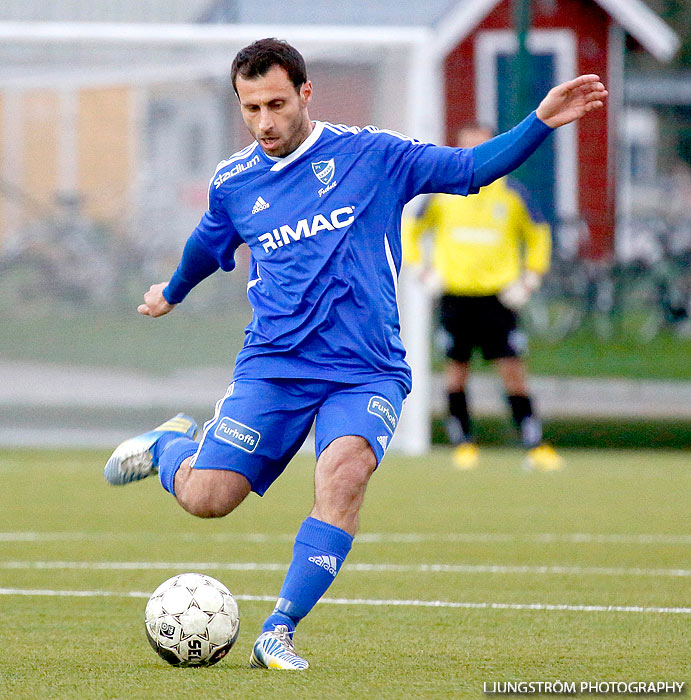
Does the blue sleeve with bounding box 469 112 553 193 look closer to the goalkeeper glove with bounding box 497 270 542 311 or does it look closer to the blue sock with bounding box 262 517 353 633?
the blue sock with bounding box 262 517 353 633

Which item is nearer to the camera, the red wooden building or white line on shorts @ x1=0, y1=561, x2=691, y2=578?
white line on shorts @ x1=0, y1=561, x2=691, y2=578

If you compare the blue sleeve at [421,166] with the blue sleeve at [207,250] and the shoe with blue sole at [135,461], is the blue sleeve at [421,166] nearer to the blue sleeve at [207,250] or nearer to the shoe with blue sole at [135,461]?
the blue sleeve at [207,250]

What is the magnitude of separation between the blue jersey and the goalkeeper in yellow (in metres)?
6.56

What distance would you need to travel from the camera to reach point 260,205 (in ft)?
16.1

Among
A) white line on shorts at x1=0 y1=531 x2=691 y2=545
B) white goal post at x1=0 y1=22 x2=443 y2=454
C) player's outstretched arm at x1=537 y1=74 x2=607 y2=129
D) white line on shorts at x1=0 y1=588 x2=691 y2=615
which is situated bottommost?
white line on shorts at x1=0 y1=531 x2=691 y2=545

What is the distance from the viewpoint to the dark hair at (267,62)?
461cm

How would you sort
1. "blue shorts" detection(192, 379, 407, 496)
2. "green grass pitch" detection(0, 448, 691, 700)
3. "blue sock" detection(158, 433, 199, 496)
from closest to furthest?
"green grass pitch" detection(0, 448, 691, 700)
"blue shorts" detection(192, 379, 407, 496)
"blue sock" detection(158, 433, 199, 496)

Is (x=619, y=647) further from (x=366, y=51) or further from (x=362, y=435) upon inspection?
(x=366, y=51)

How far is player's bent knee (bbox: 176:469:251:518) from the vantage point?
15.5 ft

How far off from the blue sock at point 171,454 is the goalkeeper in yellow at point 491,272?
21.2 ft

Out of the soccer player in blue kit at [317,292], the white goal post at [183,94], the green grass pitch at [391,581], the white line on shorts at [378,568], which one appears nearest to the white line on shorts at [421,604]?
the green grass pitch at [391,581]

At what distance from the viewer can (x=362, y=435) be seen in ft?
15.0

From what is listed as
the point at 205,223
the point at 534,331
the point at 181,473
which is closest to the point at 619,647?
the point at 181,473

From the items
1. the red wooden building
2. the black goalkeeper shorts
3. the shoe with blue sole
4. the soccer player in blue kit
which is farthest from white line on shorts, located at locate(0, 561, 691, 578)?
the red wooden building
